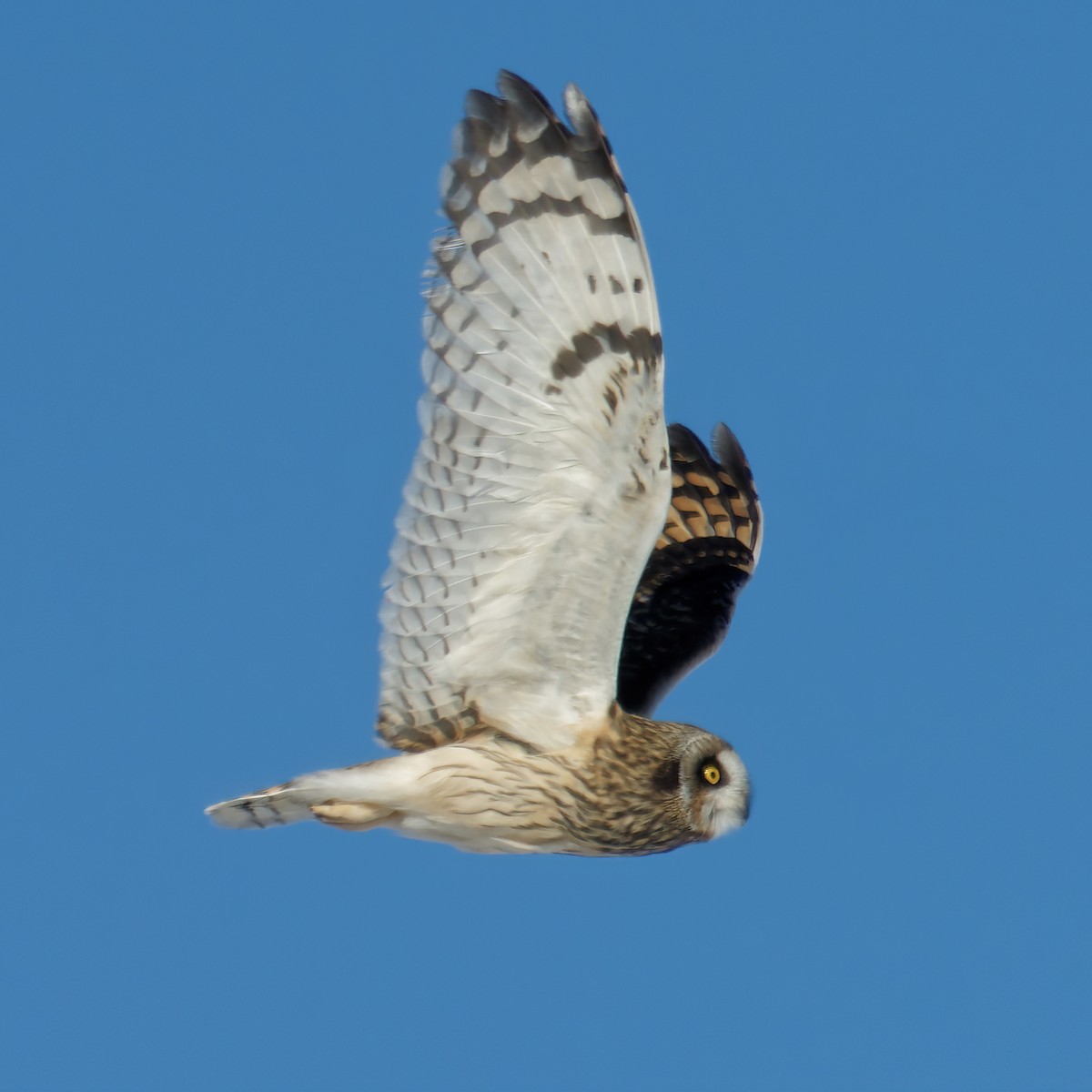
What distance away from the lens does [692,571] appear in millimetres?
6871

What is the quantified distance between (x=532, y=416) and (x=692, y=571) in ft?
6.09

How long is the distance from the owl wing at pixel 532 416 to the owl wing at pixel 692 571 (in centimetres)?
97

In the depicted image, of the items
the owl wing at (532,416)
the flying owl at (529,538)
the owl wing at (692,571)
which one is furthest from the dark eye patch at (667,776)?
the owl wing at (692,571)

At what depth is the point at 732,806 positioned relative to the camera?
5.88 meters

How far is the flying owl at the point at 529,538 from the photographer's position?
4969 millimetres

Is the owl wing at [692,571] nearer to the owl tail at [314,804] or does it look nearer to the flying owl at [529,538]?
the flying owl at [529,538]

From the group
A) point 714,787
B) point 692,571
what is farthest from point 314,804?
point 692,571

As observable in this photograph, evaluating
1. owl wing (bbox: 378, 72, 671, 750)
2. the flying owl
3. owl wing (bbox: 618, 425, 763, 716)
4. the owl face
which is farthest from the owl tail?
owl wing (bbox: 618, 425, 763, 716)

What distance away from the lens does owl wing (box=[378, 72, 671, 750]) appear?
495cm

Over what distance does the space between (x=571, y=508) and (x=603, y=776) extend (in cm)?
94

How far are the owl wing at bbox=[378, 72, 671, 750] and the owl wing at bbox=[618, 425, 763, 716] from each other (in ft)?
3.17

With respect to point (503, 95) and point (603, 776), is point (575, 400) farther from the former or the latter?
point (603, 776)

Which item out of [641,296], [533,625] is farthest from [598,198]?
[533,625]

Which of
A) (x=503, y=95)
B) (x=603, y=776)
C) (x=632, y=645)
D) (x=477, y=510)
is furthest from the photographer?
(x=632, y=645)
